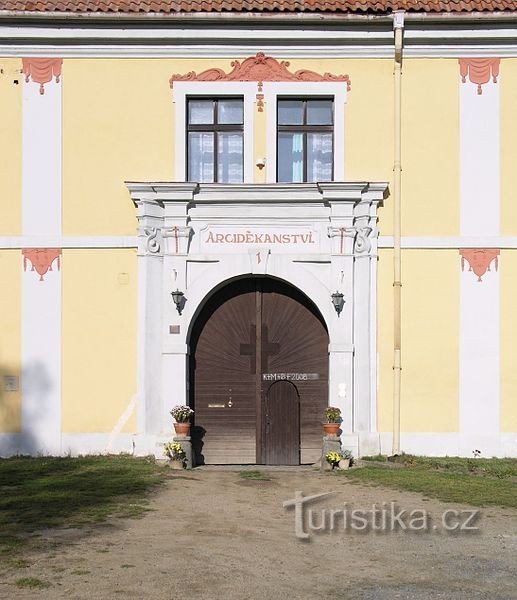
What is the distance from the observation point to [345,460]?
16781 mm

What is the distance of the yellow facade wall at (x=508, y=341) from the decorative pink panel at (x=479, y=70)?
2955 mm

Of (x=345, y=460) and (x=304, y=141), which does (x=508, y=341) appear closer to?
(x=345, y=460)

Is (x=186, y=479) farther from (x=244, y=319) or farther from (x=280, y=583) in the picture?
(x=280, y=583)

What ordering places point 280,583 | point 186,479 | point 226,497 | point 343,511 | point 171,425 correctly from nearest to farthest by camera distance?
point 280,583 < point 343,511 < point 226,497 < point 186,479 < point 171,425

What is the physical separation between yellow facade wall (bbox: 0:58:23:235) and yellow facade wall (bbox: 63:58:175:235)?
787 millimetres

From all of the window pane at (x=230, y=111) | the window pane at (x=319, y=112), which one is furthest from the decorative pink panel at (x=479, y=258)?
the window pane at (x=230, y=111)

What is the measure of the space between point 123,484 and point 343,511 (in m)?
3.62

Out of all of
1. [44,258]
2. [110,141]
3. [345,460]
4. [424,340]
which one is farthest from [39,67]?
[345,460]

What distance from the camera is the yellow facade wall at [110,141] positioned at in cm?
1780

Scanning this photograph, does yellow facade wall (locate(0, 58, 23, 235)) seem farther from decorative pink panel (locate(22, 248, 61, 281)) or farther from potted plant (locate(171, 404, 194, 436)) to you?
potted plant (locate(171, 404, 194, 436))

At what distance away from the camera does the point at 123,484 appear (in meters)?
14.9

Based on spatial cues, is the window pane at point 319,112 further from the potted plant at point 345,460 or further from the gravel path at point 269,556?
the gravel path at point 269,556

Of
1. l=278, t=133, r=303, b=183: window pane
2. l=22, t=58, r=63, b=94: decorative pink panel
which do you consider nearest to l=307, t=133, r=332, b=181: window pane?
l=278, t=133, r=303, b=183: window pane

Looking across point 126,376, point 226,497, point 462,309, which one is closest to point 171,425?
point 126,376
